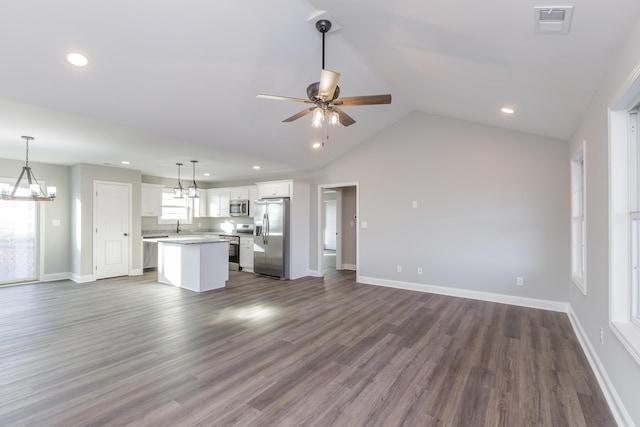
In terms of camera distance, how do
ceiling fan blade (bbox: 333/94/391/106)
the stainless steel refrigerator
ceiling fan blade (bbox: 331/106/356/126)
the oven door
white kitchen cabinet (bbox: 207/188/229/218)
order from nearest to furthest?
ceiling fan blade (bbox: 333/94/391/106) < ceiling fan blade (bbox: 331/106/356/126) < the stainless steel refrigerator < the oven door < white kitchen cabinet (bbox: 207/188/229/218)

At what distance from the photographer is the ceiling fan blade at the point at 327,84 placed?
221 cm

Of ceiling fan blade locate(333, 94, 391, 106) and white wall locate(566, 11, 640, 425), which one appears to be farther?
ceiling fan blade locate(333, 94, 391, 106)

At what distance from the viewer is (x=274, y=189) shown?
6941mm

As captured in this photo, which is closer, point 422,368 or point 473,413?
point 473,413

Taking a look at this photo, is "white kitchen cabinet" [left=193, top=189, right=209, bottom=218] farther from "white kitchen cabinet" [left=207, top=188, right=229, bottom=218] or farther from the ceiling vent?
the ceiling vent

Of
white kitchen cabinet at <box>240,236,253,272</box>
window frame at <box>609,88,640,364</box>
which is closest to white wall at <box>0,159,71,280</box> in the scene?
white kitchen cabinet at <box>240,236,253,272</box>

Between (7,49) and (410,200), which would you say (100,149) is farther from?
(410,200)

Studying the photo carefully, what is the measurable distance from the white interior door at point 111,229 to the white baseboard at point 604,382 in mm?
8049

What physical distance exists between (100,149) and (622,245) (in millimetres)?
6650

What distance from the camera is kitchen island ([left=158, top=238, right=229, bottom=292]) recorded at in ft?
17.7

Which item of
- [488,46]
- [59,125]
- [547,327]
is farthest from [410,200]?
[59,125]

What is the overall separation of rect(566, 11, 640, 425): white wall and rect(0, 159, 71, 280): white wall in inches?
343

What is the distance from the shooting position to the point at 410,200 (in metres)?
5.61

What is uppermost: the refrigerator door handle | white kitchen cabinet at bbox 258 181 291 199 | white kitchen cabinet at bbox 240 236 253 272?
white kitchen cabinet at bbox 258 181 291 199
